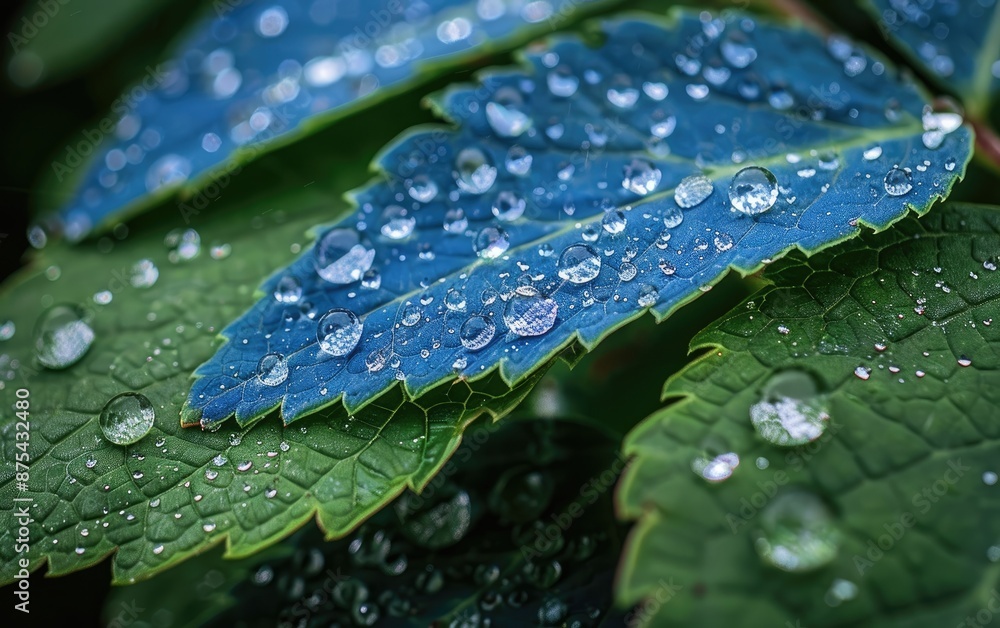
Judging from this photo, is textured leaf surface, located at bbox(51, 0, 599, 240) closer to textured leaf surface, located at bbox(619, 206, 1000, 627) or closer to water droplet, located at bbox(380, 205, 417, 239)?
water droplet, located at bbox(380, 205, 417, 239)

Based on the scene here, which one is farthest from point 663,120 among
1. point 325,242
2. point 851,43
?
point 325,242

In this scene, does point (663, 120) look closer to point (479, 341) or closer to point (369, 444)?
point (479, 341)

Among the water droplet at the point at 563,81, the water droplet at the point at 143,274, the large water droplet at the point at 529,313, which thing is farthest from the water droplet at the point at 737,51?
the water droplet at the point at 143,274

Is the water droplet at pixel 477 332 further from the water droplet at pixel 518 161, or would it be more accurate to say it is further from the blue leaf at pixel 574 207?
the water droplet at pixel 518 161

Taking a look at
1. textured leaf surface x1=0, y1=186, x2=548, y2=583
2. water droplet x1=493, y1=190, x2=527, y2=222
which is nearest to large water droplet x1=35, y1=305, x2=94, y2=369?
textured leaf surface x1=0, y1=186, x2=548, y2=583

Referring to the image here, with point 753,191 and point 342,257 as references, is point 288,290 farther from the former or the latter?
point 753,191

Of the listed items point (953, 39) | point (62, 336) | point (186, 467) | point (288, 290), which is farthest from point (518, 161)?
point (953, 39)
